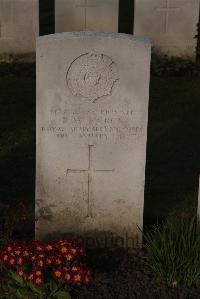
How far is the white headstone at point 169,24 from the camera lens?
1120cm

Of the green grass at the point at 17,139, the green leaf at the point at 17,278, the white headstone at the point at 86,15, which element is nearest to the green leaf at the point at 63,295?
the green leaf at the point at 17,278

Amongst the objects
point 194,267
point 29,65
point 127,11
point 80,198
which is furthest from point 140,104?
point 127,11

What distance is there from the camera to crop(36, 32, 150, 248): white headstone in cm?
521

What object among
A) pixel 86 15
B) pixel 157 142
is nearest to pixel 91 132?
pixel 157 142

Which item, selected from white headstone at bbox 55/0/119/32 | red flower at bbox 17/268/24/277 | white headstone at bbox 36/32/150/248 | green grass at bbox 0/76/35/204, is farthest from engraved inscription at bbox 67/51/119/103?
white headstone at bbox 55/0/119/32

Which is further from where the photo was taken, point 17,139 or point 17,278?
point 17,139

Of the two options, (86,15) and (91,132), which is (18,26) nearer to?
(86,15)

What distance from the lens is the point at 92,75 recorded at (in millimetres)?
A: 5254

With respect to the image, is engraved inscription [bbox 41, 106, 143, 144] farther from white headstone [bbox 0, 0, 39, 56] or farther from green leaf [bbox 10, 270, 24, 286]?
white headstone [bbox 0, 0, 39, 56]

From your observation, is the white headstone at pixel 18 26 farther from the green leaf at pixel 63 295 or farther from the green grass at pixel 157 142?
the green leaf at pixel 63 295

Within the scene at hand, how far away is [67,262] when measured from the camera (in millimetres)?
4848

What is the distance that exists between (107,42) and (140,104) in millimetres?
539

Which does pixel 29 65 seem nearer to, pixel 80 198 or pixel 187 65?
pixel 187 65

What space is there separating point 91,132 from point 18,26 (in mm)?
6378
